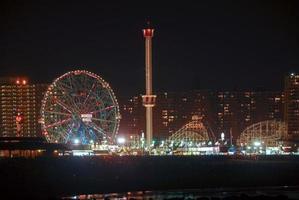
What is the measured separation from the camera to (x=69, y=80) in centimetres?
10938

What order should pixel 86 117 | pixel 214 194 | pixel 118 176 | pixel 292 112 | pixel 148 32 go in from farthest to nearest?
pixel 292 112 → pixel 148 32 → pixel 86 117 → pixel 118 176 → pixel 214 194

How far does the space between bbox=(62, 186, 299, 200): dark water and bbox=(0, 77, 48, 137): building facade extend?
381ft

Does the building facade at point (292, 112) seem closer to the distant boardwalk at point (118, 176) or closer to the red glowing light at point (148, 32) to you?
the red glowing light at point (148, 32)

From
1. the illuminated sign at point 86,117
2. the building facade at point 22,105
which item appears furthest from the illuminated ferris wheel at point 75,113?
the building facade at point 22,105

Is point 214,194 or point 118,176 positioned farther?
point 118,176

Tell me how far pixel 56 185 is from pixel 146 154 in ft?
217

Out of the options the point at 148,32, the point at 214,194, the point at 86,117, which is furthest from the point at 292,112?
the point at 214,194

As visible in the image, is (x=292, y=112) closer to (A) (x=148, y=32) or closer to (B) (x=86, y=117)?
(A) (x=148, y=32)

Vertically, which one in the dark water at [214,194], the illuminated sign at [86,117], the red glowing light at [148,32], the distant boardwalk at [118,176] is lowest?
the dark water at [214,194]

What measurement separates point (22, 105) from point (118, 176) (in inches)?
4288

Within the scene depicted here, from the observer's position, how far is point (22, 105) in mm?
195000

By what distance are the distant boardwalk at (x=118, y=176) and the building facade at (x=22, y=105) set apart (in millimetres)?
71696

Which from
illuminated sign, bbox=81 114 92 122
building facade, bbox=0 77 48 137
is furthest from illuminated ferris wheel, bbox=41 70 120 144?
building facade, bbox=0 77 48 137

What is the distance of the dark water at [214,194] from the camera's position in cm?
6694
